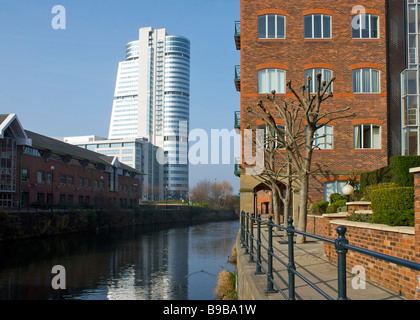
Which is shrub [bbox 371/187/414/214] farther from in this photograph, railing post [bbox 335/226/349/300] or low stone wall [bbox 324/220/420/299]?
railing post [bbox 335/226/349/300]

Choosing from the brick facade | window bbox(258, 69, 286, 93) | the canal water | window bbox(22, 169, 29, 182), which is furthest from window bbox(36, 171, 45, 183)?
A: window bbox(258, 69, 286, 93)

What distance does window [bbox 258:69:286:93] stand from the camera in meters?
23.9

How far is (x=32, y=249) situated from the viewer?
26.2m

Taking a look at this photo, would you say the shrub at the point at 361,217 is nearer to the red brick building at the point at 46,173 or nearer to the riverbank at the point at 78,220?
the riverbank at the point at 78,220

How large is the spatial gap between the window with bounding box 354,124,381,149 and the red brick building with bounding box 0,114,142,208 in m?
27.0

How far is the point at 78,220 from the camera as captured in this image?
40.5 m

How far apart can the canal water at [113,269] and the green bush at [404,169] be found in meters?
7.39

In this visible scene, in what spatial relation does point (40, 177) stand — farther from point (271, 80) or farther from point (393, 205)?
point (393, 205)

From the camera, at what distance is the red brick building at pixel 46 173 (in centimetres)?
3891

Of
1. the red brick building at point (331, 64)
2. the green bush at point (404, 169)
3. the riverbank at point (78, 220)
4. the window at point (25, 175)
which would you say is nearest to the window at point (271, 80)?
the red brick building at point (331, 64)

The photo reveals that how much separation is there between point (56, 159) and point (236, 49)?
28.7 m

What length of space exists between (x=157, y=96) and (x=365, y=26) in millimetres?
157290

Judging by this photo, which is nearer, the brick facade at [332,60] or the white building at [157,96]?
the brick facade at [332,60]
